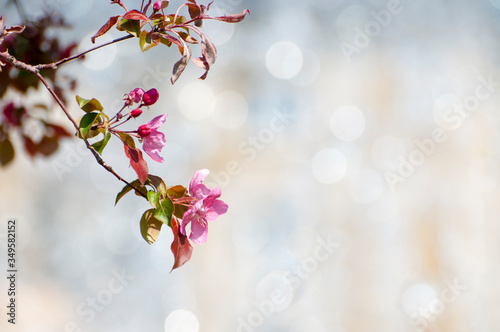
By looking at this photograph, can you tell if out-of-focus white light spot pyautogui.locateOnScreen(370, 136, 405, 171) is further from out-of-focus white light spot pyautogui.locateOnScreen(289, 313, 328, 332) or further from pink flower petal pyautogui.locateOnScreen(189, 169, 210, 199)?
pink flower petal pyautogui.locateOnScreen(189, 169, 210, 199)

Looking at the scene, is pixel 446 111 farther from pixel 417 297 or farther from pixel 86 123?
pixel 86 123

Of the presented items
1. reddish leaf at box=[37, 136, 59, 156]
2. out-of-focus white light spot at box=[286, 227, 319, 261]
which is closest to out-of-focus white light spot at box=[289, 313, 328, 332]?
out-of-focus white light spot at box=[286, 227, 319, 261]

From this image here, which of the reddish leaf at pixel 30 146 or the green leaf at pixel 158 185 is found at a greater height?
the green leaf at pixel 158 185

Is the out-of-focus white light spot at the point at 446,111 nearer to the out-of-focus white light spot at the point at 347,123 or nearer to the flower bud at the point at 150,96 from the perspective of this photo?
the out-of-focus white light spot at the point at 347,123

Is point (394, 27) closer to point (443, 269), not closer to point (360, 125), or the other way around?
point (360, 125)

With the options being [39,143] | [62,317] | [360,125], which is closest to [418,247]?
[360,125]

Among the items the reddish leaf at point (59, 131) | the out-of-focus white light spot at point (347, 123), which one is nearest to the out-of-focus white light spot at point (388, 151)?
the out-of-focus white light spot at point (347, 123)

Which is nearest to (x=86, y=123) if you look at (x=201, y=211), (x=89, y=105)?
(x=89, y=105)
